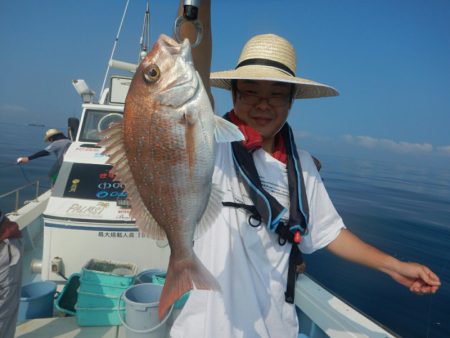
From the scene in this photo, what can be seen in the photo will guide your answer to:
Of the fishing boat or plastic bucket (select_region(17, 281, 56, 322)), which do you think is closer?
the fishing boat

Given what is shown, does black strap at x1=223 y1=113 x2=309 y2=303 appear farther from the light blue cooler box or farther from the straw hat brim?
the light blue cooler box

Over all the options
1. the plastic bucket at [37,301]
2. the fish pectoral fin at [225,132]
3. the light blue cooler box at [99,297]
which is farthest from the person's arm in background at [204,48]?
the plastic bucket at [37,301]

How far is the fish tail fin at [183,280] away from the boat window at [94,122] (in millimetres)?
6090

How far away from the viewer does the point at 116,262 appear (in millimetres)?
5070

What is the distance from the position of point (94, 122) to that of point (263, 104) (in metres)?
6.13

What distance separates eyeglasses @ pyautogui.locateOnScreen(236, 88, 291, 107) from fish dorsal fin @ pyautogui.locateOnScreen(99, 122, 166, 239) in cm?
81

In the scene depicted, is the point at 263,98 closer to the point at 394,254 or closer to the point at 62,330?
the point at 62,330

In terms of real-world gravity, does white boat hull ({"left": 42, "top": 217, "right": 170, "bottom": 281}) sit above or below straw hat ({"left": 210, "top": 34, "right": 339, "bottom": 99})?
below

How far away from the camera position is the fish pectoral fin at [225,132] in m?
Result: 1.32

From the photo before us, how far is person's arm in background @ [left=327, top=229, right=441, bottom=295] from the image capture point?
180 cm

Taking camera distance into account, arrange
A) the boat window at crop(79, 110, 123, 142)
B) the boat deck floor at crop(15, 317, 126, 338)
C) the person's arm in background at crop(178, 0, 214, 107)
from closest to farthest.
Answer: the person's arm in background at crop(178, 0, 214, 107), the boat deck floor at crop(15, 317, 126, 338), the boat window at crop(79, 110, 123, 142)

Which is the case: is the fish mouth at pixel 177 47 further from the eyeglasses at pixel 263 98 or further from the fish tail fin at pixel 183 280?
the fish tail fin at pixel 183 280

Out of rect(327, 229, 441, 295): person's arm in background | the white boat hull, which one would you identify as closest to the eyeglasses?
rect(327, 229, 441, 295): person's arm in background

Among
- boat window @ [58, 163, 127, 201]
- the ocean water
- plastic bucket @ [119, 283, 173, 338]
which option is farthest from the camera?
the ocean water
